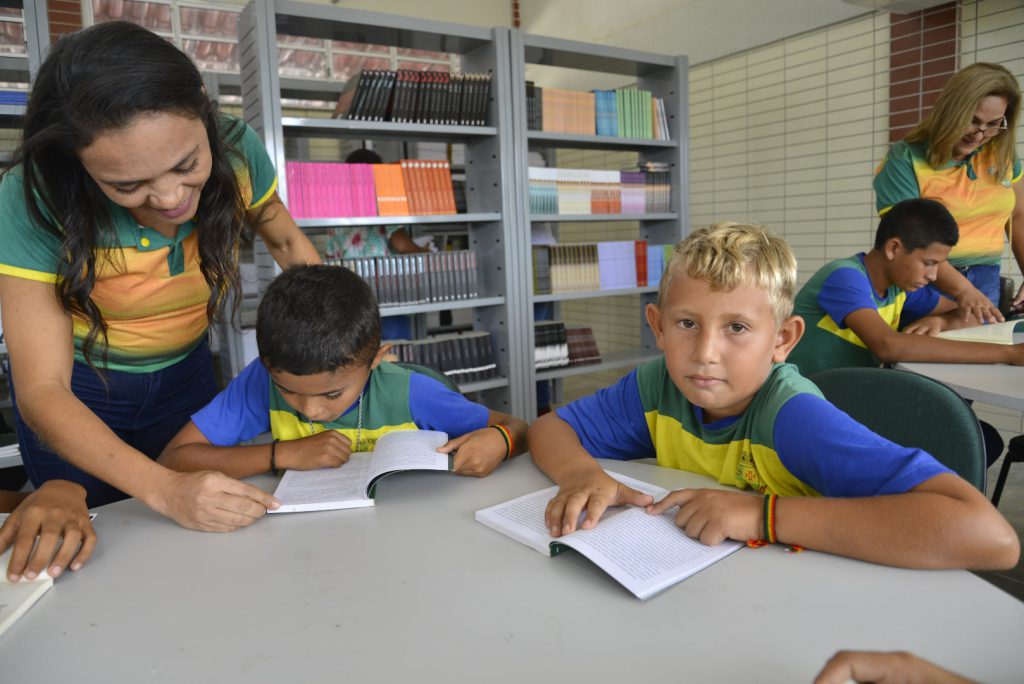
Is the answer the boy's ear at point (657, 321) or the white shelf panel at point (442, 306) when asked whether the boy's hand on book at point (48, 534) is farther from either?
the white shelf panel at point (442, 306)

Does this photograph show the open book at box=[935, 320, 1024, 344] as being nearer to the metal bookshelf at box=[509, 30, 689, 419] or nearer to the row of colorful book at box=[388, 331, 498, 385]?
the metal bookshelf at box=[509, 30, 689, 419]

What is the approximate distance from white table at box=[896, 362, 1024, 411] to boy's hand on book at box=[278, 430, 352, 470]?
132 cm

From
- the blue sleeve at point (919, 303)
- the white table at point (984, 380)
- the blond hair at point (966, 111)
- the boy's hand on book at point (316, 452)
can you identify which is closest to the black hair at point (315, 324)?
the boy's hand on book at point (316, 452)

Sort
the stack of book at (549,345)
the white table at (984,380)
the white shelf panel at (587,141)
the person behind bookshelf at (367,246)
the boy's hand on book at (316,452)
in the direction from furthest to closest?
1. the stack of book at (549,345)
2. the person behind bookshelf at (367,246)
3. the white shelf panel at (587,141)
4. the white table at (984,380)
5. the boy's hand on book at (316,452)

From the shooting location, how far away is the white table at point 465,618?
25.6 inches

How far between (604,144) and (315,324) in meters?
2.89

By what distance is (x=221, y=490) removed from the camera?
1.01m

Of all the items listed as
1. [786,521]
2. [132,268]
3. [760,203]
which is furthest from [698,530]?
[760,203]

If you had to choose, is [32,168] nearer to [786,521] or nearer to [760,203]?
[786,521]

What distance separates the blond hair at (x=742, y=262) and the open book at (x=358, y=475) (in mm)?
490

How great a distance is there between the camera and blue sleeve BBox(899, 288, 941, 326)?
239 centimetres

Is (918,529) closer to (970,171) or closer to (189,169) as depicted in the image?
(189,169)

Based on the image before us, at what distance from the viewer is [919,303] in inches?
94.4

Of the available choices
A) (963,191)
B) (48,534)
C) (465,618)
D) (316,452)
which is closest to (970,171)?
(963,191)
